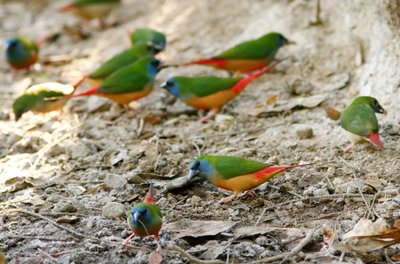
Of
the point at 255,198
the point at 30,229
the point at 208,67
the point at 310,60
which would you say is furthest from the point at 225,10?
the point at 30,229

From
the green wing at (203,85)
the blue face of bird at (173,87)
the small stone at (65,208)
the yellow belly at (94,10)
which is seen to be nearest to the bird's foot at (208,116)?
the green wing at (203,85)

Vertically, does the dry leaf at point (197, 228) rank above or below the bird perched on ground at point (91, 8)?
above

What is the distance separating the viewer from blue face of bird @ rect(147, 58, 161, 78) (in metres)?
6.08

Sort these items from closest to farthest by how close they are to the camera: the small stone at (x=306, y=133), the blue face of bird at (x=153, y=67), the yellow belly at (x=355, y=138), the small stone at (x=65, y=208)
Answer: the small stone at (x=65, y=208) < the yellow belly at (x=355, y=138) < the small stone at (x=306, y=133) < the blue face of bird at (x=153, y=67)

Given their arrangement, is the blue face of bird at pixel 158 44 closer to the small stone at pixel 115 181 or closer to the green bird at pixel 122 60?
the green bird at pixel 122 60

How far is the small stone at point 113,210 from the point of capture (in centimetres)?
416

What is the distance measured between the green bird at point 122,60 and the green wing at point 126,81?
328 millimetres

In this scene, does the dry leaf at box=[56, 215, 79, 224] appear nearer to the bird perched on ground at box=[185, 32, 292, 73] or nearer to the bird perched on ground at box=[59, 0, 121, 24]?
the bird perched on ground at box=[185, 32, 292, 73]

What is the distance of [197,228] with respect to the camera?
3945 mm

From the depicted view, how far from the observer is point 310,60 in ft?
20.5

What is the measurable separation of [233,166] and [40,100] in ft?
7.48

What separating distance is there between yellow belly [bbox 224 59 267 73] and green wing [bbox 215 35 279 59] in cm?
5

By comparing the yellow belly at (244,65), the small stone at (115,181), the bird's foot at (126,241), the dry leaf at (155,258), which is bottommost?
the small stone at (115,181)

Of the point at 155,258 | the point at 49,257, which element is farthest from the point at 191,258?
the point at 49,257
